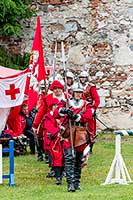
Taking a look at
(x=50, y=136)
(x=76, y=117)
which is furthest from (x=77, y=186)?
(x=50, y=136)

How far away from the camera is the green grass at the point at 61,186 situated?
8461 mm

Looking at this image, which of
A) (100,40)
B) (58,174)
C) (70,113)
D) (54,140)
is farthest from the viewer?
(100,40)

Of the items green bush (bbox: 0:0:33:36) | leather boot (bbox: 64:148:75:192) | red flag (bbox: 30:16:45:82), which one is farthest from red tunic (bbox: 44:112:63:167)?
green bush (bbox: 0:0:33:36)

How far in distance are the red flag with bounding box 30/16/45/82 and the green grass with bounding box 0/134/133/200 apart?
1.52m

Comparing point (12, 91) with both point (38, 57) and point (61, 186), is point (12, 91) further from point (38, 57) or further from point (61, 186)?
Result: point (61, 186)

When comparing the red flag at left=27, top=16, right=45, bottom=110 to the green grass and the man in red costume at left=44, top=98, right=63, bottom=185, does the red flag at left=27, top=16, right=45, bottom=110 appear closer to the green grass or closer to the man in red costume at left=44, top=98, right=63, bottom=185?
the man in red costume at left=44, top=98, right=63, bottom=185

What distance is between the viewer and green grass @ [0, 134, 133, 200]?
846cm

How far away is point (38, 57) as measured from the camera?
35.6ft

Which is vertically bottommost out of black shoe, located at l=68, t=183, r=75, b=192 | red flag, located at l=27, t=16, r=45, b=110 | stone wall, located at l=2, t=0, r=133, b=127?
black shoe, located at l=68, t=183, r=75, b=192

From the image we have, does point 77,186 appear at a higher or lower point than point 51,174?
lower

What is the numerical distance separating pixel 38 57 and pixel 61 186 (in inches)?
92.7

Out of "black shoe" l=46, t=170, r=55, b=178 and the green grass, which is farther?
"black shoe" l=46, t=170, r=55, b=178

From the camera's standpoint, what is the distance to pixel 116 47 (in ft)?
53.5

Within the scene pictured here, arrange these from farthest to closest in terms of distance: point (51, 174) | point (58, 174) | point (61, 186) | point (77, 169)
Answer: point (51, 174) → point (58, 174) → point (61, 186) → point (77, 169)
